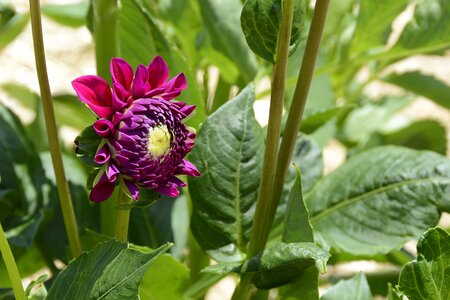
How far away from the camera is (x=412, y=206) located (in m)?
0.70

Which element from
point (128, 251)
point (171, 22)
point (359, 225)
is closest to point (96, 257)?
point (128, 251)

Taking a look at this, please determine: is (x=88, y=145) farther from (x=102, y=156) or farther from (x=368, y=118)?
(x=368, y=118)

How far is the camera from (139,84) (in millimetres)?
536

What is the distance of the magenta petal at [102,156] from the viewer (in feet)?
1.67

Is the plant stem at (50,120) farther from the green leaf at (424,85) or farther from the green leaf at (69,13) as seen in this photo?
the green leaf at (424,85)

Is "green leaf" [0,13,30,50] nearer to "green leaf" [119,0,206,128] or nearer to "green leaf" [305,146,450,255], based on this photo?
"green leaf" [119,0,206,128]

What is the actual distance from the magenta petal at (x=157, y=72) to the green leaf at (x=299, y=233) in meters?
0.11

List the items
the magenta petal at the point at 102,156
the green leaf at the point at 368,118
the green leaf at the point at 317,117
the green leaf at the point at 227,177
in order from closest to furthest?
the magenta petal at the point at 102,156 → the green leaf at the point at 227,177 → the green leaf at the point at 317,117 → the green leaf at the point at 368,118

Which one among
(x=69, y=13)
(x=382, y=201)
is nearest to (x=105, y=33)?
(x=382, y=201)

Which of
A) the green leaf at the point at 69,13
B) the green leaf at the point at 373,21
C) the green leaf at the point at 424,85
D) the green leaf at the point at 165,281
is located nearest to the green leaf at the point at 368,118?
the green leaf at the point at 424,85

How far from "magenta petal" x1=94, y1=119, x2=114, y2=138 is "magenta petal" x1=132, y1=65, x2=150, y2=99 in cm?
3

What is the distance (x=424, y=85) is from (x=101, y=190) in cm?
64

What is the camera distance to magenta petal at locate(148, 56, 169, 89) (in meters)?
0.55

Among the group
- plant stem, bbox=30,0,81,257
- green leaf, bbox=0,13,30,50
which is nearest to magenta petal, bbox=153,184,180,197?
plant stem, bbox=30,0,81,257
